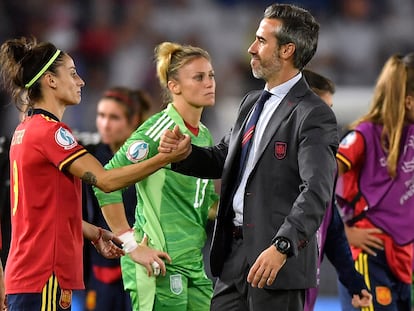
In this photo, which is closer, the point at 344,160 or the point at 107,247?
the point at 107,247

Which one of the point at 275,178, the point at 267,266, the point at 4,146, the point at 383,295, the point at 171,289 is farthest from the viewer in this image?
the point at 4,146

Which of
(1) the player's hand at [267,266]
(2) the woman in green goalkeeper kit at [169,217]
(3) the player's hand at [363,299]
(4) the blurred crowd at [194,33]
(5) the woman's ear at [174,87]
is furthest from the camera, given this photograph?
(4) the blurred crowd at [194,33]

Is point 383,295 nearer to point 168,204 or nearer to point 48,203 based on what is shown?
point 168,204

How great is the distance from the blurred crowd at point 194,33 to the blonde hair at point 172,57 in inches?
303

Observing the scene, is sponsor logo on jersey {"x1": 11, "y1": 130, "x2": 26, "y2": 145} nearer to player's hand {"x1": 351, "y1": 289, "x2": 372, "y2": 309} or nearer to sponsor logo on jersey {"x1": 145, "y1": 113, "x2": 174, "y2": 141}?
sponsor logo on jersey {"x1": 145, "y1": 113, "x2": 174, "y2": 141}

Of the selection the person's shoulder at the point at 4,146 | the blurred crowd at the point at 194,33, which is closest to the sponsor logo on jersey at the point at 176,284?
the person's shoulder at the point at 4,146

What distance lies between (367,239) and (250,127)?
5.94ft

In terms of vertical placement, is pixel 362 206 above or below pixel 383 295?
above

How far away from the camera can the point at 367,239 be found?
6.70 metres

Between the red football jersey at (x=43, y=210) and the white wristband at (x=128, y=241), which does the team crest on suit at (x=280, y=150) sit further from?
the white wristband at (x=128, y=241)

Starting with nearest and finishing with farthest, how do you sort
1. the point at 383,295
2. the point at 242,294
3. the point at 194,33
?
the point at 242,294
the point at 383,295
the point at 194,33

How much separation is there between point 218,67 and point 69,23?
2.19 m

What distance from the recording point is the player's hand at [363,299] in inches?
244

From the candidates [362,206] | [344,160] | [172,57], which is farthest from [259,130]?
[362,206]
